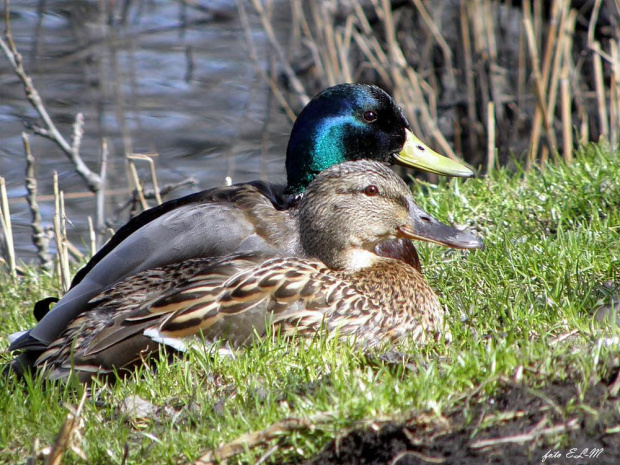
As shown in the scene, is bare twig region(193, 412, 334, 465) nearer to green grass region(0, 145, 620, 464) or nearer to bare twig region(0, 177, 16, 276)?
green grass region(0, 145, 620, 464)

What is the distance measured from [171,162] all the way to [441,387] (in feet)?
25.0

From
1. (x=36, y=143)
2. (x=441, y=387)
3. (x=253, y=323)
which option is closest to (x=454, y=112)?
(x=36, y=143)

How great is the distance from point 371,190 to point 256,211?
Result: 58cm

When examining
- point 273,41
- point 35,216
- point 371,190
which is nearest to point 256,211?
point 371,190

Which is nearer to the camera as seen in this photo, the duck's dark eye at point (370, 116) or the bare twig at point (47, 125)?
the duck's dark eye at point (370, 116)

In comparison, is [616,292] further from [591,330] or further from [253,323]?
[253,323]

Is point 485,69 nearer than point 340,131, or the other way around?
point 340,131

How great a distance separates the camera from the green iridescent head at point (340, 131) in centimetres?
504

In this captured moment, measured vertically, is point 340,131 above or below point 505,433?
above

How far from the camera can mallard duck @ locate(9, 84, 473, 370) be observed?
13.6 feet

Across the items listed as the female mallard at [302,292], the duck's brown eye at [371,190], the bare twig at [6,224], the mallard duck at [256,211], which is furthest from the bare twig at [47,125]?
the duck's brown eye at [371,190]

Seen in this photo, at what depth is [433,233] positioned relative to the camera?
13.3 feet

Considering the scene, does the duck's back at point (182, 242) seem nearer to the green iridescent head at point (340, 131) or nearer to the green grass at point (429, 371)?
the green grass at point (429, 371)

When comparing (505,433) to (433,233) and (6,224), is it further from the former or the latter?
(6,224)
